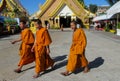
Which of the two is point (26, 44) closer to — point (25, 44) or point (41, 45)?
point (25, 44)

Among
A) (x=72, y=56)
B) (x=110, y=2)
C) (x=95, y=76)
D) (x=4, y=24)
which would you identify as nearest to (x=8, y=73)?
(x=72, y=56)

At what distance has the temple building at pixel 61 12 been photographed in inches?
2377

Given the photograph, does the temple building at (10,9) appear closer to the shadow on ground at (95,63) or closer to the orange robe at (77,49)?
the shadow on ground at (95,63)

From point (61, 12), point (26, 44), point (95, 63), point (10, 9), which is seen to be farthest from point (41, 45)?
point (61, 12)

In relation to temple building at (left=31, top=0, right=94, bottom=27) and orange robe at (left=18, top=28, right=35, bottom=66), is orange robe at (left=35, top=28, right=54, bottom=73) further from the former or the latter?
temple building at (left=31, top=0, right=94, bottom=27)

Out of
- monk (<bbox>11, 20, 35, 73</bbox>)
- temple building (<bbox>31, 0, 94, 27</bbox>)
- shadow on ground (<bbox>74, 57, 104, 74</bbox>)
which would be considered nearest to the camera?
shadow on ground (<bbox>74, 57, 104, 74</bbox>)

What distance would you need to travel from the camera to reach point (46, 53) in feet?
33.8

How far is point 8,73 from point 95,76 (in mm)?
2860

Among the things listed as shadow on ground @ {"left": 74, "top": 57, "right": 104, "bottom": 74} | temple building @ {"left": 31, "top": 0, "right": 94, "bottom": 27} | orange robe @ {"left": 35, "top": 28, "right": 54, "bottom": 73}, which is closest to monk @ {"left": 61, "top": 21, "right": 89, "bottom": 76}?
shadow on ground @ {"left": 74, "top": 57, "right": 104, "bottom": 74}

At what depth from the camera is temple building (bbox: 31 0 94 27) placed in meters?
60.4

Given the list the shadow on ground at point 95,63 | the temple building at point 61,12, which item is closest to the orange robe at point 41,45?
the shadow on ground at point 95,63

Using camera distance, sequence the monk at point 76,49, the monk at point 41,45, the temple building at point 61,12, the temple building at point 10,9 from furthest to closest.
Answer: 1. the temple building at point 61,12
2. the temple building at point 10,9
3. the monk at point 41,45
4. the monk at point 76,49

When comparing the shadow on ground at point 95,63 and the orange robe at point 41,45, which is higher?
the orange robe at point 41,45

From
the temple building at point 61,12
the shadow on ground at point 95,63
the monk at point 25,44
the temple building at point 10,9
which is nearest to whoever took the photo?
the shadow on ground at point 95,63
